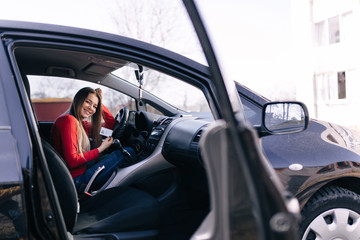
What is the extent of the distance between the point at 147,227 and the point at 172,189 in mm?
395

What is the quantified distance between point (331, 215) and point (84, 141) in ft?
5.72

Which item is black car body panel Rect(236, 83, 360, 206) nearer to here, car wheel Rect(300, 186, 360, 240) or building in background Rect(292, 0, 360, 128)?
car wheel Rect(300, 186, 360, 240)

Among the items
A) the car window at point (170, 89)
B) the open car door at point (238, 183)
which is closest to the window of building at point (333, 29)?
the car window at point (170, 89)

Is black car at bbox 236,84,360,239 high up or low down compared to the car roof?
down

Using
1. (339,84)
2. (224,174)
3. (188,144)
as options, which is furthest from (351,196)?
(339,84)

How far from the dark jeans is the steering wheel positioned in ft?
0.82

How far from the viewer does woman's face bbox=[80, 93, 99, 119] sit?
3025mm

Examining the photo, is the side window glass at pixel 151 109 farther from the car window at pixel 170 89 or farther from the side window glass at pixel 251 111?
the side window glass at pixel 251 111

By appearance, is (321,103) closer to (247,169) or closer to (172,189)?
(172,189)

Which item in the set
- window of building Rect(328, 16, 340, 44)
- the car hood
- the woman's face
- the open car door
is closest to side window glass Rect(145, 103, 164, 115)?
the woman's face

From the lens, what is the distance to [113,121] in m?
3.44

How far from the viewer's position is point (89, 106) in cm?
308

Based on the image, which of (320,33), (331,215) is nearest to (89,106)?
(331,215)

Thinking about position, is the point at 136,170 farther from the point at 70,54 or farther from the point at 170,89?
the point at 70,54
